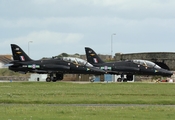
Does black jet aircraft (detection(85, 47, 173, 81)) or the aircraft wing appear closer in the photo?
the aircraft wing

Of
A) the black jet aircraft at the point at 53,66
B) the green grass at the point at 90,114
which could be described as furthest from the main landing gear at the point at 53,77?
the green grass at the point at 90,114

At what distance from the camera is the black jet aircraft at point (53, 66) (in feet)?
222

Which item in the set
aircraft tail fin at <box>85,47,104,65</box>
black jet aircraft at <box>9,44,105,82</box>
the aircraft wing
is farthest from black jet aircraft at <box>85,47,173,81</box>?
the aircraft wing

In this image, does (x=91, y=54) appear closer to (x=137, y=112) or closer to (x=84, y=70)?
(x=84, y=70)

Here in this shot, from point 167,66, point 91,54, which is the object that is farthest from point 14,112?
point 167,66

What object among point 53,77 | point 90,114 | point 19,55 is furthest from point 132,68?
point 90,114

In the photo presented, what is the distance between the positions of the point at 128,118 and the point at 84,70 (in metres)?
48.0

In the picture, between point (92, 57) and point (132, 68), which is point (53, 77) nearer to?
point (92, 57)

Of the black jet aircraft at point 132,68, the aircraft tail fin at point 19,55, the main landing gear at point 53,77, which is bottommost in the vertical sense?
the main landing gear at point 53,77

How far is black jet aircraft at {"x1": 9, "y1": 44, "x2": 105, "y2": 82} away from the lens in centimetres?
6762

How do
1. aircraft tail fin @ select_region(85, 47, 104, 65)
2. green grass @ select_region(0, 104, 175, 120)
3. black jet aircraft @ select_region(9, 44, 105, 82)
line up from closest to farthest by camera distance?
green grass @ select_region(0, 104, 175, 120)
black jet aircraft @ select_region(9, 44, 105, 82)
aircraft tail fin @ select_region(85, 47, 104, 65)

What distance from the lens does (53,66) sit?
68000 mm

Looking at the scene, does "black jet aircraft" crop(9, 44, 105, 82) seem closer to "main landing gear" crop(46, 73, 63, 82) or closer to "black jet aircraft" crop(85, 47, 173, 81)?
"main landing gear" crop(46, 73, 63, 82)

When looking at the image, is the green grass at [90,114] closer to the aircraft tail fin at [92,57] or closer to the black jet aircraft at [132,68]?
the black jet aircraft at [132,68]
